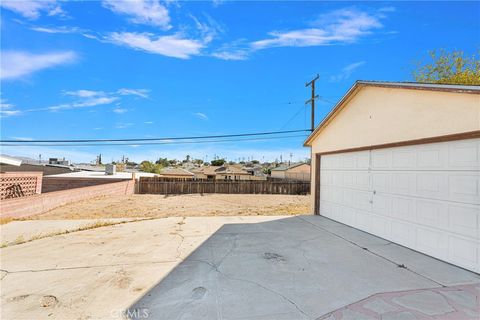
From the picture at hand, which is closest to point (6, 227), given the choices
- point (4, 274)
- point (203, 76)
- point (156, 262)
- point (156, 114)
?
→ point (4, 274)

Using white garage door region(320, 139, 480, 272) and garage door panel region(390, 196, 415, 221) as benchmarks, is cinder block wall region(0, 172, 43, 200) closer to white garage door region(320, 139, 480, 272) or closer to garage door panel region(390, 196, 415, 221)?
white garage door region(320, 139, 480, 272)

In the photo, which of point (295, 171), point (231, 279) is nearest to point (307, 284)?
point (231, 279)

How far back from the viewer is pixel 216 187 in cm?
2375

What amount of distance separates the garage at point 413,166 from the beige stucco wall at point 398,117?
16mm

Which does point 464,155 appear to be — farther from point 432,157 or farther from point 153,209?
point 153,209

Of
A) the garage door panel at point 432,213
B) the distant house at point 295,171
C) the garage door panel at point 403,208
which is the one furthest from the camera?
the distant house at point 295,171

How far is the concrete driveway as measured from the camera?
9.05 ft

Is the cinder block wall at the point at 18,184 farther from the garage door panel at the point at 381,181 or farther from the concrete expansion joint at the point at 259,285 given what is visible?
the garage door panel at the point at 381,181

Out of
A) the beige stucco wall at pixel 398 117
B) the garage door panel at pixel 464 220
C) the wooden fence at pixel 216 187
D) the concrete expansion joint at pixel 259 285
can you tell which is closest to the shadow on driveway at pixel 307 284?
→ the concrete expansion joint at pixel 259 285

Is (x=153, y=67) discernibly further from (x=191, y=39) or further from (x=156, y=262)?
(x=156, y=262)

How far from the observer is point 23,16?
27.5 feet

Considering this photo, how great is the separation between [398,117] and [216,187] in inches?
765

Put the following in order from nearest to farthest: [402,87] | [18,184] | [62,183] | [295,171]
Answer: [402,87], [18,184], [62,183], [295,171]

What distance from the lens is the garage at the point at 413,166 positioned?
400cm
